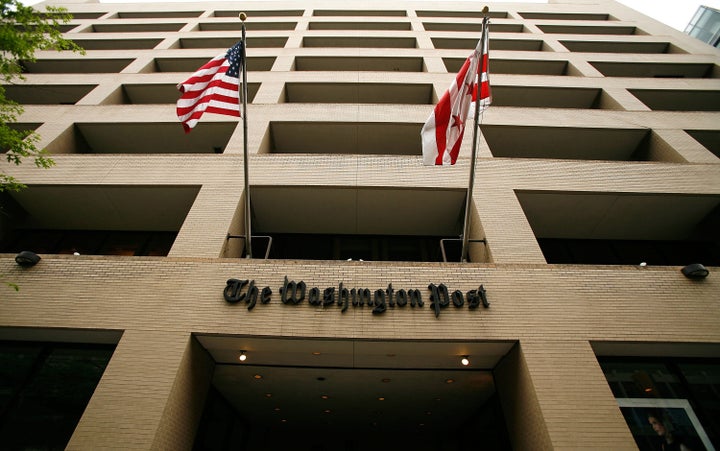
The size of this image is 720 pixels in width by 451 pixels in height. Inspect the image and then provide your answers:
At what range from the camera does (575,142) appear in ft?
44.0

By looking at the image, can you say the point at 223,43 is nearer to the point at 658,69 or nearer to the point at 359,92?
the point at 359,92

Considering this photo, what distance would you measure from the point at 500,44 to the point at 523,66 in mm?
3008

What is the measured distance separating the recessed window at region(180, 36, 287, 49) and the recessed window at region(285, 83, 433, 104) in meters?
6.89

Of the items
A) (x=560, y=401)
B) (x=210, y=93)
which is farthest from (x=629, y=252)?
(x=210, y=93)

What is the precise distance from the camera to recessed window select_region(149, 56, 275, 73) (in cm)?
1853

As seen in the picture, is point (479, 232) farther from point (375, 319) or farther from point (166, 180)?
point (166, 180)

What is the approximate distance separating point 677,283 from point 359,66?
54.4ft

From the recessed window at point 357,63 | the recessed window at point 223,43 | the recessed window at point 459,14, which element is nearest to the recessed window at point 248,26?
the recessed window at point 223,43

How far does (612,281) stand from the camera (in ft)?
25.7

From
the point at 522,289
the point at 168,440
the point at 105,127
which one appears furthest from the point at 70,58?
the point at 522,289

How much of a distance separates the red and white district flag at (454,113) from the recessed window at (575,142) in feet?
20.0

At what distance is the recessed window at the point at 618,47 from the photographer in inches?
787

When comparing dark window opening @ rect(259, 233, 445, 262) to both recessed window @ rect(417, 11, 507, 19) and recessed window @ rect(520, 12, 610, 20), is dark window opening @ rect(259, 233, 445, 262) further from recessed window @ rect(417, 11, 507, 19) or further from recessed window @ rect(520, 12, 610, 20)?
recessed window @ rect(520, 12, 610, 20)

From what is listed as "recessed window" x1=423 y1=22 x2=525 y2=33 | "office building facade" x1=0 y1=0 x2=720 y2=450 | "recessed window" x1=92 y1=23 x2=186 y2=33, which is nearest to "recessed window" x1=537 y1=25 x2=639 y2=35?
"recessed window" x1=423 y1=22 x2=525 y2=33
